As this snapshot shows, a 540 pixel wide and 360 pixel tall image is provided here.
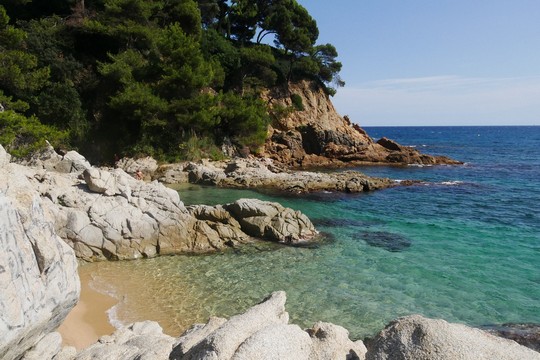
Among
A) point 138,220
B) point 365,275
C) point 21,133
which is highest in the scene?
point 21,133

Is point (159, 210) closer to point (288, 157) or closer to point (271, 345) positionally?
point (271, 345)

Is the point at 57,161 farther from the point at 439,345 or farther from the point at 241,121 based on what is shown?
the point at 439,345

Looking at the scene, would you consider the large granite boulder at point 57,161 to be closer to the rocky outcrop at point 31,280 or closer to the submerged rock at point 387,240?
the submerged rock at point 387,240

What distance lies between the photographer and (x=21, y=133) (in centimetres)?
2169

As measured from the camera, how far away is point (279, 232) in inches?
655

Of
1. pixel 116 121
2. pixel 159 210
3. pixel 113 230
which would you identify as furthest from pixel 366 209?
pixel 116 121

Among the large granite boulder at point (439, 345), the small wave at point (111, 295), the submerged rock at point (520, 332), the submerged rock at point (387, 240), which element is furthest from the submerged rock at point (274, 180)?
the large granite boulder at point (439, 345)

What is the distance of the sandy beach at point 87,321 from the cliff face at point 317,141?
107 feet

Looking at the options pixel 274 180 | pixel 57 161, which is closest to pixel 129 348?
pixel 57 161

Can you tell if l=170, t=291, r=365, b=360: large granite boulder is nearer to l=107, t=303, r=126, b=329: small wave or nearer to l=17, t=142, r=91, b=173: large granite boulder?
l=107, t=303, r=126, b=329: small wave

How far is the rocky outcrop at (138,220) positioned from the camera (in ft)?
45.1

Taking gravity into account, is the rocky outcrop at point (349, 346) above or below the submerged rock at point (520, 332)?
above

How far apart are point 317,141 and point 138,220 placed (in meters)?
34.6

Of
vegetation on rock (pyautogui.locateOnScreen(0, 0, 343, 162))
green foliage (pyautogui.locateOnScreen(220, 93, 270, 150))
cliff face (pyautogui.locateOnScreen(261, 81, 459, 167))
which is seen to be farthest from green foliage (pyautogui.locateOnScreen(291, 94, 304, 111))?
green foliage (pyautogui.locateOnScreen(220, 93, 270, 150))
